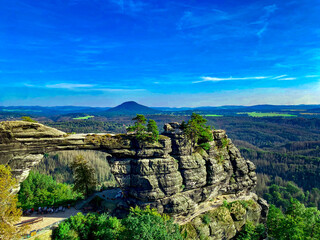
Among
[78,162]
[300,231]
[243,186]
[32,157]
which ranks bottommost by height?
[300,231]

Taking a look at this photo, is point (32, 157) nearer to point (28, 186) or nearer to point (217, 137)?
point (28, 186)

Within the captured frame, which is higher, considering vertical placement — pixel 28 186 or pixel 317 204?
pixel 28 186

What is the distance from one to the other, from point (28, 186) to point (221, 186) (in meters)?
57.6

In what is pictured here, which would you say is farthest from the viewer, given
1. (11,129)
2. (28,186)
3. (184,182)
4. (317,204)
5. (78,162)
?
(317,204)

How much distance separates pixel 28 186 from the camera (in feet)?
180

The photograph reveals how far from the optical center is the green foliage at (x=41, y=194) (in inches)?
1542

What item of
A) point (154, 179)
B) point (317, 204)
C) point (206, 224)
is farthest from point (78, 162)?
point (317, 204)

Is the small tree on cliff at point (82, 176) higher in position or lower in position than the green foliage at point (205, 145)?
lower

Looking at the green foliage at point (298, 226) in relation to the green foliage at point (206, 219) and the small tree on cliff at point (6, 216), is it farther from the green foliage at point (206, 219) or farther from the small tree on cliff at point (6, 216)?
the small tree on cliff at point (6, 216)

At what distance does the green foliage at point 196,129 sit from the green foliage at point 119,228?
17.6 meters

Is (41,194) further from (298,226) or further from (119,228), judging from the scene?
(298,226)

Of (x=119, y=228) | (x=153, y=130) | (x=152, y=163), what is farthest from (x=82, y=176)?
(x=153, y=130)

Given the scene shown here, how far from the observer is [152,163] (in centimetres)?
3453

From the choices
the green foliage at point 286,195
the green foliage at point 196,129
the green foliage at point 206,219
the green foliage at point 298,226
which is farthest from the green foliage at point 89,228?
the green foliage at point 286,195
